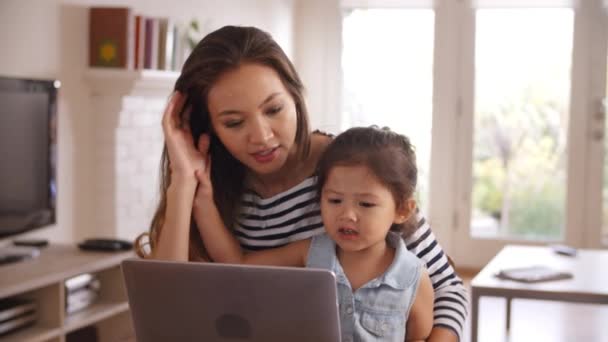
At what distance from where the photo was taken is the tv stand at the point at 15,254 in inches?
121

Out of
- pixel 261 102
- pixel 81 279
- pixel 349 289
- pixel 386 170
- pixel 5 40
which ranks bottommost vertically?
pixel 81 279

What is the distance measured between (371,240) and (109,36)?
2576 mm

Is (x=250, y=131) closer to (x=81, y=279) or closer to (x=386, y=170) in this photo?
(x=386, y=170)

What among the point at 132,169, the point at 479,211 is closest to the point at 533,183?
the point at 479,211

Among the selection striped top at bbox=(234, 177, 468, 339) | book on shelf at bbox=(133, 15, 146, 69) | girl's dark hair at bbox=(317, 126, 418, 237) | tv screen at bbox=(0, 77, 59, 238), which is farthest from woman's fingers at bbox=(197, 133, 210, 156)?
book on shelf at bbox=(133, 15, 146, 69)

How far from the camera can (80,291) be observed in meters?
3.31

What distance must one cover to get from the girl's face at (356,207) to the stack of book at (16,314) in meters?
1.74

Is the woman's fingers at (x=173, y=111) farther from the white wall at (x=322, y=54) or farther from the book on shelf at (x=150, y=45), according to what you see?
the white wall at (x=322, y=54)

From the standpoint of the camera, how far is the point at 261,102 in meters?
1.55

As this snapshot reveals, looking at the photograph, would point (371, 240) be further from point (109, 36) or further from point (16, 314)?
point (109, 36)

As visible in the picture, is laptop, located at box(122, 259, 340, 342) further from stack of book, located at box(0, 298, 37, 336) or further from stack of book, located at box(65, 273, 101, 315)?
stack of book, located at box(65, 273, 101, 315)

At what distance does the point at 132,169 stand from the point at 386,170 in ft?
9.02

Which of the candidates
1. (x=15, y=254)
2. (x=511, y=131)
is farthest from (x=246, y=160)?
(x=511, y=131)

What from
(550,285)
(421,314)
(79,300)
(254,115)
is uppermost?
(254,115)
